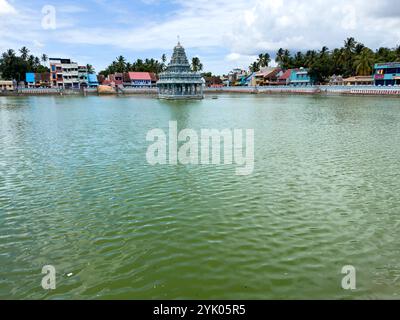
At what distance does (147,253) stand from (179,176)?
769cm

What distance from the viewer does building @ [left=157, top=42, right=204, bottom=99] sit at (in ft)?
321

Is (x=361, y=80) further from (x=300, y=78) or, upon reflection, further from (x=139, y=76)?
(x=139, y=76)

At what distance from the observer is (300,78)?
136500 mm

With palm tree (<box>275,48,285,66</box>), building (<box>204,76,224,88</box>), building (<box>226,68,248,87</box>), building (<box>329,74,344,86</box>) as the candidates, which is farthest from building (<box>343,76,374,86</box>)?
building (<box>204,76,224,88</box>)

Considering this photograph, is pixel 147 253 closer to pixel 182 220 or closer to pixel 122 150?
pixel 182 220

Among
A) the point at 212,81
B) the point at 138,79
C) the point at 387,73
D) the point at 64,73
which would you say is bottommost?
the point at 387,73

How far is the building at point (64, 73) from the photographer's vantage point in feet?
445

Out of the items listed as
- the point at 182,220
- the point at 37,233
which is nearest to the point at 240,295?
the point at 182,220

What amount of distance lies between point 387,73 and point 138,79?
9768cm

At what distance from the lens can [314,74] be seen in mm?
127375

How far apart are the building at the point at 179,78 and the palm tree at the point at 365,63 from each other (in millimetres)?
58836

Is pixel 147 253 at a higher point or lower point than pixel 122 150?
lower

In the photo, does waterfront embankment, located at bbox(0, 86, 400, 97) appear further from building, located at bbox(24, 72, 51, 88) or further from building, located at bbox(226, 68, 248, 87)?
building, located at bbox(226, 68, 248, 87)

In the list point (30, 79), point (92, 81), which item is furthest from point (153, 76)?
point (30, 79)
